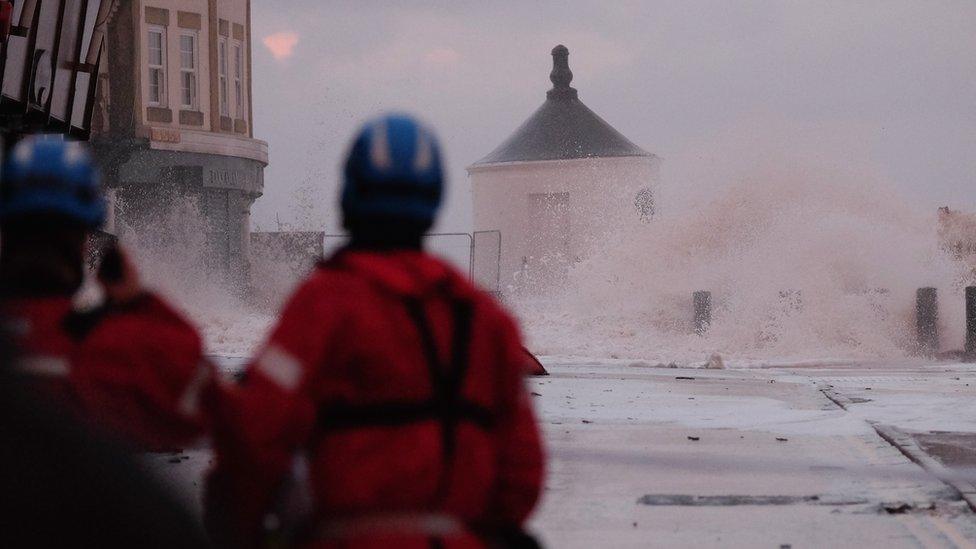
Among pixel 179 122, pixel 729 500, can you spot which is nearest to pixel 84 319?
pixel 729 500

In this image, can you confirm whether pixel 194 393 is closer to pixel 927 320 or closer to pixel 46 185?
pixel 46 185

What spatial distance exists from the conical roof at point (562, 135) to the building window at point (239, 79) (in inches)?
853

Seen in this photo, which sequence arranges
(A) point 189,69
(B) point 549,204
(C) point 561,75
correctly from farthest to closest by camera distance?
(C) point 561,75 < (B) point 549,204 < (A) point 189,69

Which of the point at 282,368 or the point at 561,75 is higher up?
the point at 561,75

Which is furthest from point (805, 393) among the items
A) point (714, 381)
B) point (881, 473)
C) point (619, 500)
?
point (619, 500)

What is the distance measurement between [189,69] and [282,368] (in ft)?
117

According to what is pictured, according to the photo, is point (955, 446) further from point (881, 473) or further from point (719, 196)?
point (719, 196)

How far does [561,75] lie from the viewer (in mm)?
65438

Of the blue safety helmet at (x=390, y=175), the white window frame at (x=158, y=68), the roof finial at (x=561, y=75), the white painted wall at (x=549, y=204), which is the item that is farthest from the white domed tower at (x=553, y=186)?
the blue safety helmet at (x=390, y=175)

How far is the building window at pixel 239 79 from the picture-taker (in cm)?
3959

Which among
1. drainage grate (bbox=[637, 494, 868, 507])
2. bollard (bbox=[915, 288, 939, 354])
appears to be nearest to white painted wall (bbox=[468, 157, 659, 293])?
bollard (bbox=[915, 288, 939, 354])

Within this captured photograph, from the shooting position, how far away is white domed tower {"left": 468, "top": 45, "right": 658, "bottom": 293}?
56.3 metres

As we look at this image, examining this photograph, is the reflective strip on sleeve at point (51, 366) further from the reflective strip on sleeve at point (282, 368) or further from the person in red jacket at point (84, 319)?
the reflective strip on sleeve at point (282, 368)

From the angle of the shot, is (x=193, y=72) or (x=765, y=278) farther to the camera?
(x=193, y=72)
